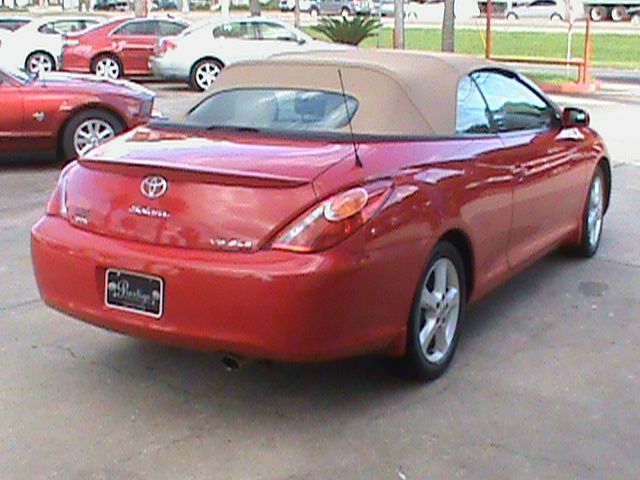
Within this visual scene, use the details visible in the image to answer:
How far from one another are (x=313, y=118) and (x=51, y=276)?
1490mm

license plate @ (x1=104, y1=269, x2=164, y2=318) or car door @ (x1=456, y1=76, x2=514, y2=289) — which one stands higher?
car door @ (x1=456, y1=76, x2=514, y2=289)

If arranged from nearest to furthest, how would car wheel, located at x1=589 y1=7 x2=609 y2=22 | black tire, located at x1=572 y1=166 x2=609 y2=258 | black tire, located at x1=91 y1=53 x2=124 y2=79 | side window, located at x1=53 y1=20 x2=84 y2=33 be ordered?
black tire, located at x1=572 y1=166 x2=609 y2=258
black tire, located at x1=91 y1=53 x2=124 y2=79
side window, located at x1=53 y1=20 x2=84 y2=33
car wheel, located at x1=589 y1=7 x2=609 y2=22

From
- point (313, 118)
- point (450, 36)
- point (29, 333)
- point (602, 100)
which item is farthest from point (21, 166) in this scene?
point (450, 36)

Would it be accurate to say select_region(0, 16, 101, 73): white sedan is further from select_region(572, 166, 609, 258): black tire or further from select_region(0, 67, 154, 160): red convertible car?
select_region(572, 166, 609, 258): black tire

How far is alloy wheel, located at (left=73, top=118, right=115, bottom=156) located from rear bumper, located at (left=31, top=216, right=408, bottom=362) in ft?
20.2

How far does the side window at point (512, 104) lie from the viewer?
198 inches

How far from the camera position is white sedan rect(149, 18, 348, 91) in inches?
733

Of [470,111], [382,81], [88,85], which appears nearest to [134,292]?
[382,81]

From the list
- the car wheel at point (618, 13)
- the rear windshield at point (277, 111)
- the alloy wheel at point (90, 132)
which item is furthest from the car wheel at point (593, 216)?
the car wheel at point (618, 13)

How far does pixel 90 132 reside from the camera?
381 inches

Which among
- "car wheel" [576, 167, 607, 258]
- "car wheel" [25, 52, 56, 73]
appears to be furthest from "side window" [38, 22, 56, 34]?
"car wheel" [576, 167, 607, 258]

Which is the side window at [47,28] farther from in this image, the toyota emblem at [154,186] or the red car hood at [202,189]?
the toyota emblem at [154,186]

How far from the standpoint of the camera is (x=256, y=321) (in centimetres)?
345

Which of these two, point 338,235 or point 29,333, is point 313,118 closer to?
point 338,235
